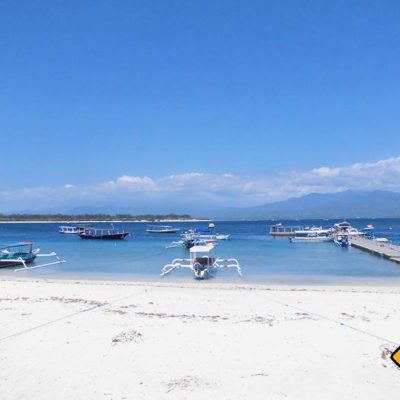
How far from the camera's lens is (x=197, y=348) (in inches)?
326

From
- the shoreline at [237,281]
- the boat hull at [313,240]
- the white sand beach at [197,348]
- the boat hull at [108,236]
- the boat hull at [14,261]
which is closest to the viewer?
the white sand beach at [197,348]

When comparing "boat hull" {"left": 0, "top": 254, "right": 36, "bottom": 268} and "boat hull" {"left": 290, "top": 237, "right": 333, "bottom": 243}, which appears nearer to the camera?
"boat hull" {"left": 0, "top": 254, "right": 36, "bottom": 268}

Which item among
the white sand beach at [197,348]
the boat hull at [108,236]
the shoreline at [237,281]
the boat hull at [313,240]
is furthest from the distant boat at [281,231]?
the white sand beach at [197,348]

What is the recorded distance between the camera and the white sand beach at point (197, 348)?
6298mm

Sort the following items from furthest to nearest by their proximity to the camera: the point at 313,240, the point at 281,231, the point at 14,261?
the point at 281,231
the point at 313,240
the point at 14,261

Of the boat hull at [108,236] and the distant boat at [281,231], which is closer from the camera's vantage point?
the boat hull at [108,236]

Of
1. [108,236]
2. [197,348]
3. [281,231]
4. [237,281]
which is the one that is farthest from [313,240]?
[197,348]

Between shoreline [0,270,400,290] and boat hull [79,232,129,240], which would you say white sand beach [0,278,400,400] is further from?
boat hull [79,232,129,240]

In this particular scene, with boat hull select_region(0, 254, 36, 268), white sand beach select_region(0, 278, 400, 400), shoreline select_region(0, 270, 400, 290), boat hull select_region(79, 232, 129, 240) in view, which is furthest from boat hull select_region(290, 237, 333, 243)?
white sand beach select_region(0, 278, 400, 400)

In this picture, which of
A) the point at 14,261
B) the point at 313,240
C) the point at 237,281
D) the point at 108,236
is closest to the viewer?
the point at 237,281

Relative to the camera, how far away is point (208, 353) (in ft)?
26.1

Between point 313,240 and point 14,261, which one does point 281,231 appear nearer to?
point 313,240

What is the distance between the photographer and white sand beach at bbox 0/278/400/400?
20.7ft

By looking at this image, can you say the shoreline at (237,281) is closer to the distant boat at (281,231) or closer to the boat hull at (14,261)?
the boat hull at (14,261)
